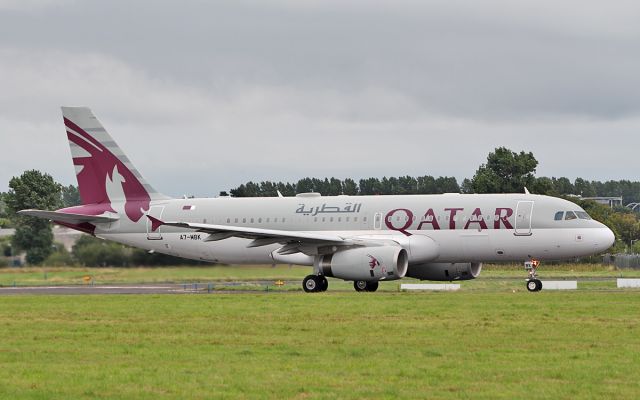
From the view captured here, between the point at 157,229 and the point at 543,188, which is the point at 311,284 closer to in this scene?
the point at 157,229

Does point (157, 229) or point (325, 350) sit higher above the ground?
point (157, 229)

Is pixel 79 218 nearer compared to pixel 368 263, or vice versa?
pixel 368 263

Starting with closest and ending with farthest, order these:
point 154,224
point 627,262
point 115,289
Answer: point 115,289
point 154,224
point 627,262

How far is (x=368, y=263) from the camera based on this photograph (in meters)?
46.4

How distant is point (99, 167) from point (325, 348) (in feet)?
118

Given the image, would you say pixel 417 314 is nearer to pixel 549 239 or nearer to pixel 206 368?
pixel 206 368

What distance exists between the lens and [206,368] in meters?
19.9

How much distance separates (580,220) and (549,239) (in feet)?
5.00

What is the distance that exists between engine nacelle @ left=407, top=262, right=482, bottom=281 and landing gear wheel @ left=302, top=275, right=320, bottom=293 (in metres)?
4.59

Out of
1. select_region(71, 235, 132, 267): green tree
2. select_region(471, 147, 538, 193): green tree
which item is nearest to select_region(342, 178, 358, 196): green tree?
select_region(471, 147, 538, 193): green tree

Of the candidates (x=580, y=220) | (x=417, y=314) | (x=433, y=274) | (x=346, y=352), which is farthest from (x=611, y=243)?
(x=346, y=352)

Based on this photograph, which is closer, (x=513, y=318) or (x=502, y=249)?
(x=513, y=318)

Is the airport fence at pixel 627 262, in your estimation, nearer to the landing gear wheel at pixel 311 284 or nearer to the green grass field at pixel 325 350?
the landing gear wheel at pixel 311 284

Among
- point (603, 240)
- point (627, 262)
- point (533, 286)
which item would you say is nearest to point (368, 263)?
point (533, 286)
